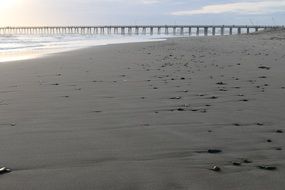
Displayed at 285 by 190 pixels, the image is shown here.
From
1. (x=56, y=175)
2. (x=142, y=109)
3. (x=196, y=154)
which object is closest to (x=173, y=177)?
(x=196, y=154)

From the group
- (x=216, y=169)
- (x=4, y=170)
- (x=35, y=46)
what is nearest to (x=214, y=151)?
(x=216, y=169)

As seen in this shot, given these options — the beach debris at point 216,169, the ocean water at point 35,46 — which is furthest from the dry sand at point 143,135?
the ocean water at point 35,46

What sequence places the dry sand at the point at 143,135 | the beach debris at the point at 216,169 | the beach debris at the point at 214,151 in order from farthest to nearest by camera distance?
the beach debris at the point at 214,151 < the beach debris at the point at 216,169 < the dry sand at the point at 143,135

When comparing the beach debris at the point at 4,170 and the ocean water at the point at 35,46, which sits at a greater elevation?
the beach debris at the point at 4,170

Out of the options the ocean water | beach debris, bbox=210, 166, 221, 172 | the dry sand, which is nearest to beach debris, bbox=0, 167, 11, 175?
the dry sand

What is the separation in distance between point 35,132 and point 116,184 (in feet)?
5.31

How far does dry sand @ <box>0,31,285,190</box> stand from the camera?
2.90 meters

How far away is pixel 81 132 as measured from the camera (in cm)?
A: 415

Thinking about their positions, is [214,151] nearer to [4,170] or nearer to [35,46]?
[4,170]

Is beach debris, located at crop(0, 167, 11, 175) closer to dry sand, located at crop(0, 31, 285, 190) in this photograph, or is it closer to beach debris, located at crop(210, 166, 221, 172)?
dry sand, located at crop(0, 31, 285, 190)

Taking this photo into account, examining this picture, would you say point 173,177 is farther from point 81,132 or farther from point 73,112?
point 73,112

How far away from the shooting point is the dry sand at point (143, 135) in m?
2.90

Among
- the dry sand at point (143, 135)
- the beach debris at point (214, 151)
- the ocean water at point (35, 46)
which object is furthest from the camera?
the ocean water at point (35, 46)

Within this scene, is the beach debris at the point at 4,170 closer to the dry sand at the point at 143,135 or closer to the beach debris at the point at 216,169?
the dry sand at the point at 143,135
